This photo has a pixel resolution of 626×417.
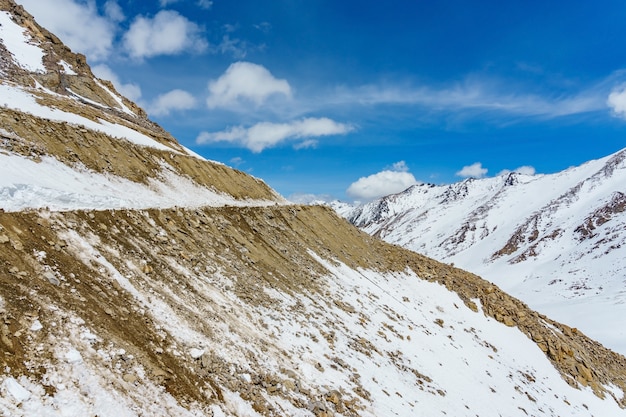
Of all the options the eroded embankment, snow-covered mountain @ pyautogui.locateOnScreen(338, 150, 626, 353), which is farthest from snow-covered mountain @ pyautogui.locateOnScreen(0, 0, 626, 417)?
snow-covered mountain @ pyautogui.locateOnScreen(338, 150, 626, 353)

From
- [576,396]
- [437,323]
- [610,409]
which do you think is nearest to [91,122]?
[437,323]

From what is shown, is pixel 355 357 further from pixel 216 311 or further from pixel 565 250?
pixel 565 250

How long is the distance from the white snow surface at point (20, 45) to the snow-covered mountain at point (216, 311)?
35459mm

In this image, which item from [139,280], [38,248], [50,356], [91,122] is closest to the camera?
[50,356]

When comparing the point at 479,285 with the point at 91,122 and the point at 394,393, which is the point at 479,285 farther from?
the point at 91,122

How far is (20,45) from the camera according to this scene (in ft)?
215

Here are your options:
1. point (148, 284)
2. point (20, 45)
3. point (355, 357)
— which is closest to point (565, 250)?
point (355, 357)

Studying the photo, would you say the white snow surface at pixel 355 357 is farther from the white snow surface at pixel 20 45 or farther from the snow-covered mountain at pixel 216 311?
the white snow surface at pixel 20 45

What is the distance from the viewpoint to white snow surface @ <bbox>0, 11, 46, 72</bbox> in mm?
58906

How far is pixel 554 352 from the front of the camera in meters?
33.5

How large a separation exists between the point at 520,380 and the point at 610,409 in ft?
29.4

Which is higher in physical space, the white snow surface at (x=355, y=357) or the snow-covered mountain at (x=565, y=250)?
the snow-covered mountain at (x=565, y=250)

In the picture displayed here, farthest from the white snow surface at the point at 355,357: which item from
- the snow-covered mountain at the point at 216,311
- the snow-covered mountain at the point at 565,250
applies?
the snow-covered mountain at the point at 565,250

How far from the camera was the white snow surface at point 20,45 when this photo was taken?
193ft
